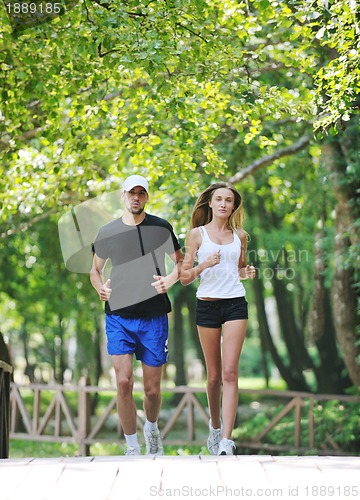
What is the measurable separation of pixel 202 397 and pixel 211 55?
18.2 metres

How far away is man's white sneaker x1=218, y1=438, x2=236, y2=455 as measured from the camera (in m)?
6.78

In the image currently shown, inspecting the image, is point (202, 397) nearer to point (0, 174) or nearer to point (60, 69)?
point (0, 174)

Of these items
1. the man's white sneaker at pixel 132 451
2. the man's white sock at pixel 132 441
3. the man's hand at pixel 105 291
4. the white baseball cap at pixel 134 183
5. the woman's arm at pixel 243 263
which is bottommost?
the man's white sneaker at pixel 132 451

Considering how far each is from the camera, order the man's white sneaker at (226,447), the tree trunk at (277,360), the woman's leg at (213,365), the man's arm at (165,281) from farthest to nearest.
A: the tree trunk at (277,360) < the woman's leg at (213,365) < the man's arm at (165,281) < the man's white sneaker at (226,447)

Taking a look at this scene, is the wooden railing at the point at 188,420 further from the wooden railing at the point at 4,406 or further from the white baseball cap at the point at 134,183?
the white baseball cap at the point at 134,183

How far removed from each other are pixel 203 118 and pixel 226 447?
5.13m

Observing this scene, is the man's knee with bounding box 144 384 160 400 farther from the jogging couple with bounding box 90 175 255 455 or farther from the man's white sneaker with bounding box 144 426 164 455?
the man's white sneaker with bounding box 144 426 164 455

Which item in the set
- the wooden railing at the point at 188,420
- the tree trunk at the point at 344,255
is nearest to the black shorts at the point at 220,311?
the tree trunk at the point at 344,255

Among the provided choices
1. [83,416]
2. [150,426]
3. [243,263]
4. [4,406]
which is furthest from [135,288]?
[83,416]

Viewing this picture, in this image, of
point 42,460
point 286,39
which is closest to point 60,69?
point 286,39

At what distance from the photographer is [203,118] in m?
10.8

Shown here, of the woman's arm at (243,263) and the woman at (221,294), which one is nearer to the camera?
the woman at (221,294)

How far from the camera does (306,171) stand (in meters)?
18.0

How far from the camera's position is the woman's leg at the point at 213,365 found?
727 cm
